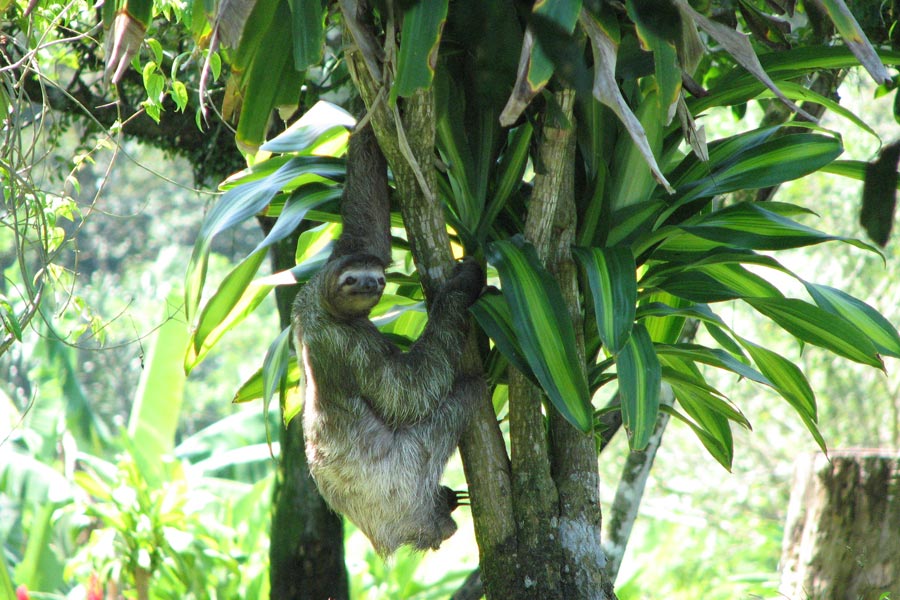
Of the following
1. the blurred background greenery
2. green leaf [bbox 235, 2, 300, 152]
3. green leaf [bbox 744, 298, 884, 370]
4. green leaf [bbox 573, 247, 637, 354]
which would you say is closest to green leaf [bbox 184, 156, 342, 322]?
green leaf [bbox 235, 2, 300, 152]

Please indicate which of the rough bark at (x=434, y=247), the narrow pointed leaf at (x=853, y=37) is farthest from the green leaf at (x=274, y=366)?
the narrow pointed leaf at (x=853, y=37)

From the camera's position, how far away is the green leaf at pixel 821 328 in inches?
101

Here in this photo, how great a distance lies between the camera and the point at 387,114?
236 cm

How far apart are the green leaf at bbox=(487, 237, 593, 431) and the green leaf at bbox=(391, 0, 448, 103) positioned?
603 millimetres

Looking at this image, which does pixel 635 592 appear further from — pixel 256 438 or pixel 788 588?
pixel 256 438

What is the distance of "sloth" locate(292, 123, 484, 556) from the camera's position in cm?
270

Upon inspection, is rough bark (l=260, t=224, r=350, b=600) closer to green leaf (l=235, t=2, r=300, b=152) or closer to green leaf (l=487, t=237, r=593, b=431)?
green leaf (l=235, t=2, r=300, b=152)

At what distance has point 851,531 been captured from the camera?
13.9 feet

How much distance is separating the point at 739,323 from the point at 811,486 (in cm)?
746

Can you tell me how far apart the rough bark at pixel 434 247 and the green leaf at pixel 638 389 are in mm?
403

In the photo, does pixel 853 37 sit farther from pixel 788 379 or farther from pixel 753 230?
pixel 788 379

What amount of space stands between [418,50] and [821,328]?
5.04 ft

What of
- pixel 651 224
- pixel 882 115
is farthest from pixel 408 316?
pixel 882 115

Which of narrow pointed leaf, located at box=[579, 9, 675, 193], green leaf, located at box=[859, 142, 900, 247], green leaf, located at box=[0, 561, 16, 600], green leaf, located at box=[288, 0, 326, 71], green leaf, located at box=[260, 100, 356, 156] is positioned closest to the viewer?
narrow pointed leaf, located at box=[579, 9, 675, 193]
